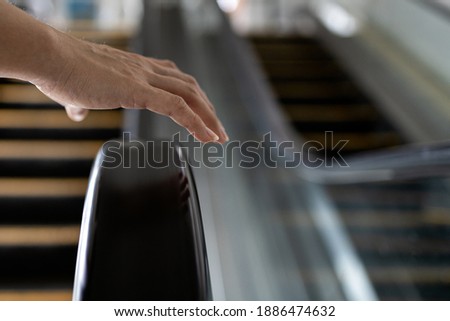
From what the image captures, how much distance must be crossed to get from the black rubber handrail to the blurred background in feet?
1.15

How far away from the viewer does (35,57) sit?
0.67 m

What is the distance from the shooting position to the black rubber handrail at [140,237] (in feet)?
2.17

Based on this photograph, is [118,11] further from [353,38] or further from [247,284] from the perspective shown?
[247,284]

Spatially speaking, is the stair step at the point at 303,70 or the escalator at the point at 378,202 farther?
the stair step at the point at 303,70

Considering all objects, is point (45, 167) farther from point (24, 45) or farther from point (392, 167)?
point (24, 45)

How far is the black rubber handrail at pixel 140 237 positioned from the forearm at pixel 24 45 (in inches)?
4.8

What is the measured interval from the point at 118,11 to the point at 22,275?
13.8 ft

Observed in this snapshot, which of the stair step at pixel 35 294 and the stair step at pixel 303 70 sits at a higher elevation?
the stair step at pixel 303 70

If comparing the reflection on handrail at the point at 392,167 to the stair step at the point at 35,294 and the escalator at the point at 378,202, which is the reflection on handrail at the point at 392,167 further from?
the stair step at the point at 35,294

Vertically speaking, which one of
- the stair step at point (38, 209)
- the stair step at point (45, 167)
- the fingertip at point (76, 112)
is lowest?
the fingertip at point (76, 112)

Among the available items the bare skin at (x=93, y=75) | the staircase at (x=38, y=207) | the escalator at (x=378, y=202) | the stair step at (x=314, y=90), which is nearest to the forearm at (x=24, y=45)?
the bare skin at (x=93, y=75)

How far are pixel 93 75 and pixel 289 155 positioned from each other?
298 centimetres

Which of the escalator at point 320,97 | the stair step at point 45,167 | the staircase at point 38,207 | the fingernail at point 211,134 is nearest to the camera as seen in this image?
the fingernail at point 211,134

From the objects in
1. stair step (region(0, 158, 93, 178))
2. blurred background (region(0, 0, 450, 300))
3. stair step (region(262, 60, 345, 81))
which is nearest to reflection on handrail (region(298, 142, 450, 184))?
blurred background (region(0, 0, 450, 300))
